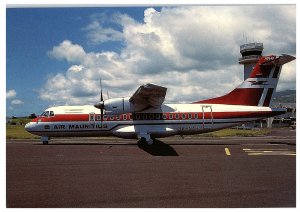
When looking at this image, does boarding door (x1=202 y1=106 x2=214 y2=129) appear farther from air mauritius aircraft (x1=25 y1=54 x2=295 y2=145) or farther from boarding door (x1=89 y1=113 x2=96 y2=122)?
boarding door (x1=89 y1=113 x2=96 y2=122)

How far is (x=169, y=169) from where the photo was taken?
11844 mm

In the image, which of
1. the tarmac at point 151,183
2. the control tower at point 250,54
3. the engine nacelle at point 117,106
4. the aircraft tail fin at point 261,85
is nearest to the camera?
the tarmac at point 151,183

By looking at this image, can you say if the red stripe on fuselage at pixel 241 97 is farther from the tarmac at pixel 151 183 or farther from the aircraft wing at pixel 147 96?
the tarmac at pixel 151 183

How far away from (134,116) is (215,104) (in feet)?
21.3

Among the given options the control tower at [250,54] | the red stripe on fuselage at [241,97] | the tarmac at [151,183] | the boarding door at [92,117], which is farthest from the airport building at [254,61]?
the tarmac at [151,183]

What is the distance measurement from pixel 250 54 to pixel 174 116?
53.8m

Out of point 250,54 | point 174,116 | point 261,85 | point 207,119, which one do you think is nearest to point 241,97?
point 261,85

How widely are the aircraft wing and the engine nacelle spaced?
0.35 metres

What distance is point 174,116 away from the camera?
69.1ft

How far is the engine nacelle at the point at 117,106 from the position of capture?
18422mm

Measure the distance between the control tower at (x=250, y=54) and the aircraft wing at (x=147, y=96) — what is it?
53.2 m

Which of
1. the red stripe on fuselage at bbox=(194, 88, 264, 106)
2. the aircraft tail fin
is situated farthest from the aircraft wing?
the aircraft tail fin

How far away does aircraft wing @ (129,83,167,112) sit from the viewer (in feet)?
55.7

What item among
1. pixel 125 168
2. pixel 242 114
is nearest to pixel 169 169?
pixel 125 168
